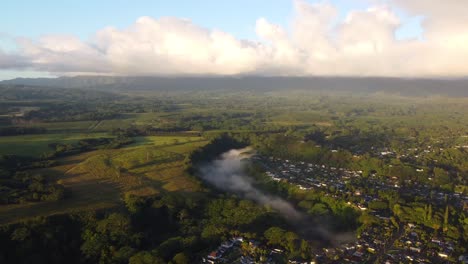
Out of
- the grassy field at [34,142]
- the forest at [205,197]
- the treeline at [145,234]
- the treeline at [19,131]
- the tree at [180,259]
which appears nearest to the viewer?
the tree at [180,259]

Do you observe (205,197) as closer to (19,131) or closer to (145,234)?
(145,234)

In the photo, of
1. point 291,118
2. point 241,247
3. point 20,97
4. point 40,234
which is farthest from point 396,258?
point 20,97

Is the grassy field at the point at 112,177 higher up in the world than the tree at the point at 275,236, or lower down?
higher up

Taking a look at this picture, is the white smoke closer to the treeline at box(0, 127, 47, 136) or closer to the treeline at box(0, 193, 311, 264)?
the treeline at box(0, 193, 311, 264)

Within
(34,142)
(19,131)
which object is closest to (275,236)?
(34,142)

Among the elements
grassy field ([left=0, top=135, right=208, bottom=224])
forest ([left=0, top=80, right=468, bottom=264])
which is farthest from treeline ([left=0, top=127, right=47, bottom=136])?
grassy field ([left=0, top=135, right=208, bottom=224])

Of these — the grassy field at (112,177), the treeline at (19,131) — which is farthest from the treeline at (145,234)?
the treeline at (19,131)

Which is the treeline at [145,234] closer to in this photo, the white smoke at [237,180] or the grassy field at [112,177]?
the grassy field at [112,177]
